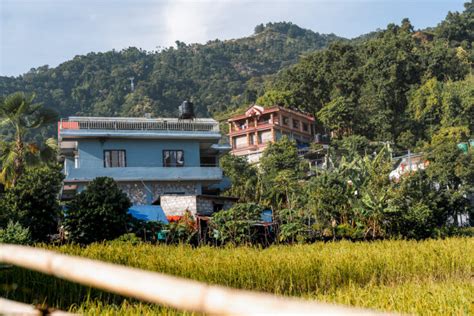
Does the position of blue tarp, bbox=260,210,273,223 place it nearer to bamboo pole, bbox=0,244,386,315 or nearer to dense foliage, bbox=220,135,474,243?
dense foliage, bbox=220,135,474,243

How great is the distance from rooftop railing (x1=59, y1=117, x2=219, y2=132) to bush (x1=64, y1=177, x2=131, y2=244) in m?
7.15

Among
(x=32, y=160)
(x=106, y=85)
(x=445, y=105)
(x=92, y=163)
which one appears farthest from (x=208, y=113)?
(x=32, y=160)

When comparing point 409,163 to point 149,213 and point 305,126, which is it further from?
point 149,213

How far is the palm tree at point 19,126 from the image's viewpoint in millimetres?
17328

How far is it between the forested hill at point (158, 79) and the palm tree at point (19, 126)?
30930 millimetres

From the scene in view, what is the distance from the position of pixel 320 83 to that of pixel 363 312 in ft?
131

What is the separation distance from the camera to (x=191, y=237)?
50.3 feet

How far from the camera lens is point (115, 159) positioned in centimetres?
2214

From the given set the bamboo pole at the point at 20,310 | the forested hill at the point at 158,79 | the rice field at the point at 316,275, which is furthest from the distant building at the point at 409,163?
the bamboo pole at the point at 20,310

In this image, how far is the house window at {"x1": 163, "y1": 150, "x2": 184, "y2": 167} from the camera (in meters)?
22.9

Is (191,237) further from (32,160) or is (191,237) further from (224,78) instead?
(224,78)

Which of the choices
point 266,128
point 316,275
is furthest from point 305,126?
point 316,275

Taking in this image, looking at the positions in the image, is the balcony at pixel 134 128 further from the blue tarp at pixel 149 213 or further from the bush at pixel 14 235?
the bush at pixel 14 235

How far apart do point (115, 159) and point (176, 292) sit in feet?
70.4
